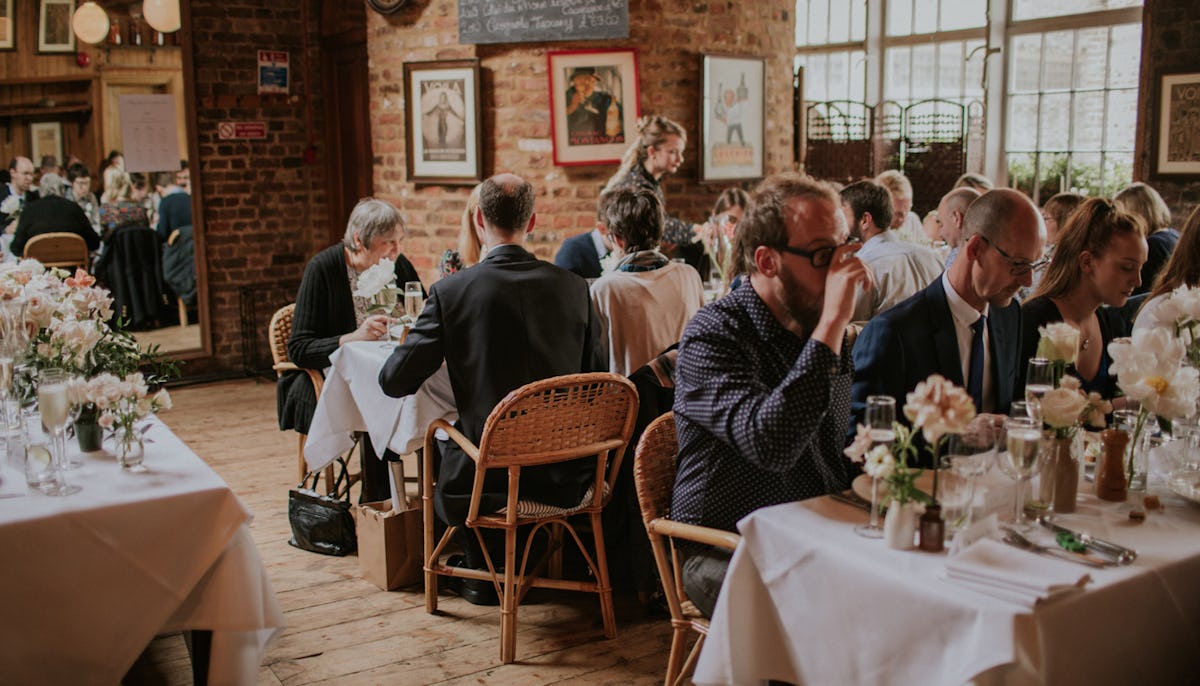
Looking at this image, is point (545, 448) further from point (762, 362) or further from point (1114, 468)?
point (1114, 468)

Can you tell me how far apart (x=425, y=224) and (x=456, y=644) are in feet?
13.0

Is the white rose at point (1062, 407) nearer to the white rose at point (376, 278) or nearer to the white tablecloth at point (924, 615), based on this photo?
the white tablecloth at point (924, 615)

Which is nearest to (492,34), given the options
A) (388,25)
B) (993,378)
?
(388,25)

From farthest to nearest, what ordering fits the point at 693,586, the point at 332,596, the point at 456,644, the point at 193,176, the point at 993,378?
the point at 193,176, the point at 332,596, the point at 456,644, the point at 993,378, the point at 693,586

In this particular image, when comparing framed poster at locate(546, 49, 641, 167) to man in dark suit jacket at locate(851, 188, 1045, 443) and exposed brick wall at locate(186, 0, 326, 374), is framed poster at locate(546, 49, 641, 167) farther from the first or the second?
man in dark suit jacket at locate(851, 188, 1045, 443)

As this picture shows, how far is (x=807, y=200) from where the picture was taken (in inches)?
96.7

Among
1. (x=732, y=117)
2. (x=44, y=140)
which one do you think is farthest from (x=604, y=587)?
(x=44, y=140)

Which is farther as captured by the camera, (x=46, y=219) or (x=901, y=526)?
(x=46, y=219)

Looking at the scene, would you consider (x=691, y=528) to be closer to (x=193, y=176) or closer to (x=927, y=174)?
(x=193, y=176)

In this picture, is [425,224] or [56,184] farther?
[56,184]

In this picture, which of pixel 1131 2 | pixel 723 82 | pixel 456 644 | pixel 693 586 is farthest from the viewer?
pixel 1131 2

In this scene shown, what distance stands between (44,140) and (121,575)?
11.5m

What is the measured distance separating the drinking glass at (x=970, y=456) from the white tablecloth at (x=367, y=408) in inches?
77.7

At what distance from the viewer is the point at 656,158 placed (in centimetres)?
603
